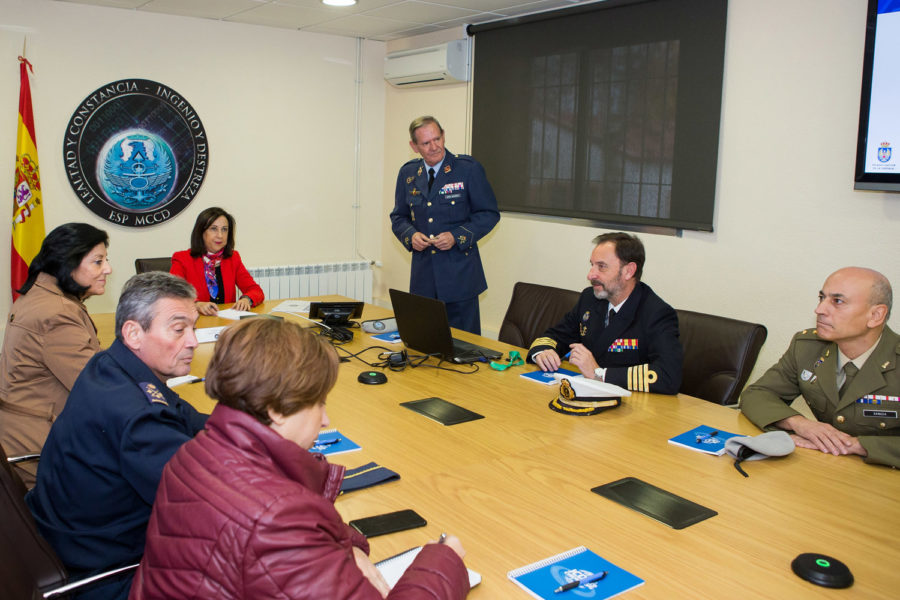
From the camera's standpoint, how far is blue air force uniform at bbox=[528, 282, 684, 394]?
2.72 meters

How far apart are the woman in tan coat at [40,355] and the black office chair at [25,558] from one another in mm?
790

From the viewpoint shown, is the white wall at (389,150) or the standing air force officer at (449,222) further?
the standing air force officer at (449,222)

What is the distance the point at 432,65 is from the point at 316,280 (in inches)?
78.4

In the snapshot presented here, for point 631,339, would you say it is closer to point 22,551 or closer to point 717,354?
point 717,354

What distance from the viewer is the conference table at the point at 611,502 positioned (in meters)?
1.51

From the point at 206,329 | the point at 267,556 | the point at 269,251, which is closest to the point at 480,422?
the point at 267,556

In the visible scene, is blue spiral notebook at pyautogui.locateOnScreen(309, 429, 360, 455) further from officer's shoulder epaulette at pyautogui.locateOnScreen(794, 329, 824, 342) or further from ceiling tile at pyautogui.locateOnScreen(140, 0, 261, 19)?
ceiling tile at pyautogui.locateOnScreen(140, 0, 261, 19)

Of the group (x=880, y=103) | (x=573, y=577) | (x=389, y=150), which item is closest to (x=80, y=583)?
(x=573, y=577)

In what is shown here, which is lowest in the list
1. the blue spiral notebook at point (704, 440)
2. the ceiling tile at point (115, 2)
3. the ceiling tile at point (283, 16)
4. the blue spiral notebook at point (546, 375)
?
the blue spiral notebook at point (704, 440)

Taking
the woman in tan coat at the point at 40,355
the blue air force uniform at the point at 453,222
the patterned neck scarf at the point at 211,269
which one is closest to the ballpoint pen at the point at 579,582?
the woman in tan coat at the point at 40,355

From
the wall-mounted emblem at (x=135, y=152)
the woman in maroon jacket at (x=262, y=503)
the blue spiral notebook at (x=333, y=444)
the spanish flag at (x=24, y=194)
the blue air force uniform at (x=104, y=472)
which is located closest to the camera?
the woman in maroon jacket at (x=262, y=503)

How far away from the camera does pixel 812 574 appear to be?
57.7 inches

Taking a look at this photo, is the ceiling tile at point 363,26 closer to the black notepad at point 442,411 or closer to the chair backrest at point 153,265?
the chair backrest at point 153,265

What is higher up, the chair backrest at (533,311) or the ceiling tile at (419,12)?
the ceiling tile at (419,12)
